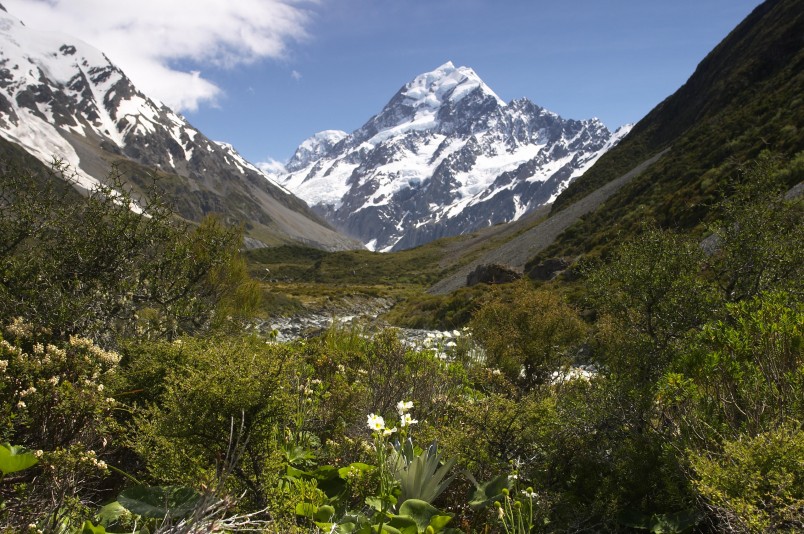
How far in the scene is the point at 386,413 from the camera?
6754 millimetres

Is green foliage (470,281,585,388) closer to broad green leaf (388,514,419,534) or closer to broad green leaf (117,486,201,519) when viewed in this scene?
broad green leaf (388,514,419,534)

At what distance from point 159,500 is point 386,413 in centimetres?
344

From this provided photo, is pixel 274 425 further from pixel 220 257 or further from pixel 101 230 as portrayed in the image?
pixel 220 257

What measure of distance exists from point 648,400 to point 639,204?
4829 cm

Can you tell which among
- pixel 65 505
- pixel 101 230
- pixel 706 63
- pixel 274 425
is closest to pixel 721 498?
pixel 274 425

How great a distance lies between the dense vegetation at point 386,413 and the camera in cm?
359


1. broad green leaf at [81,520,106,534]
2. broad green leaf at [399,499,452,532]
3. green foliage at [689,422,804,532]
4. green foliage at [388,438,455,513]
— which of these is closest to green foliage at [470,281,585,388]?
green foliage at [388,438,455,513]

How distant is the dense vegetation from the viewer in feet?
11.8

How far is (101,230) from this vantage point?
27.3 ft

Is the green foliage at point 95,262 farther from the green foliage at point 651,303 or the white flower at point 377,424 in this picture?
the green foliage at point 651,303

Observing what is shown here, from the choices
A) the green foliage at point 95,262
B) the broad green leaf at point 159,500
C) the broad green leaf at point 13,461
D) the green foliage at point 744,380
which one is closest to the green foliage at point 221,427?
the broad green leaf at point 159,500

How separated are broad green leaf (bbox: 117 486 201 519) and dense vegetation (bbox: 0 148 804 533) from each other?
0.02 metres

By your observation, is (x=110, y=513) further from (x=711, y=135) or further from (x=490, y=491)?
(x=711, y=135)

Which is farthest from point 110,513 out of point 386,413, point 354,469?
point 386,413
